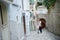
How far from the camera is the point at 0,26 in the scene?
7.53 metres

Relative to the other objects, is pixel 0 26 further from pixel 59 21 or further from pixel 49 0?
pixel 49 0

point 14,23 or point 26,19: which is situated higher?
point 14,23

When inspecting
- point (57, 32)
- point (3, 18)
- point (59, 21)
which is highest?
point (3, 18)

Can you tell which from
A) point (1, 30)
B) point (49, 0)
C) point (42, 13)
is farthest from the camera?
point (42, 13)

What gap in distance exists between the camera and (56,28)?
19062mm

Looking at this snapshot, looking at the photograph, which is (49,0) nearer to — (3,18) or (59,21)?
(59,21)

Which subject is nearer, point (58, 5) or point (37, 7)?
point (58, 5)

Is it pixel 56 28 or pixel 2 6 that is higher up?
pixel 2 6

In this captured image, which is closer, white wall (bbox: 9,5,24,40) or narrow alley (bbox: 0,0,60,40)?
narrow alley (bbox: 0,0,60,40)

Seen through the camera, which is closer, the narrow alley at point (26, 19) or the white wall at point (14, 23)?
the narrow alley at point (26, 19)

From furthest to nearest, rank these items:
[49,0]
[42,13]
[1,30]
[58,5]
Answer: [42,13], [49,0], [58,5], [1,30]

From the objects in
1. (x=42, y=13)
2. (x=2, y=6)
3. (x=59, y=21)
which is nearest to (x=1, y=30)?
(x=2, y=6)

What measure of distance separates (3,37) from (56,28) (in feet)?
40.2

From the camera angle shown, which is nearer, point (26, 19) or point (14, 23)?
point (14, 23)
